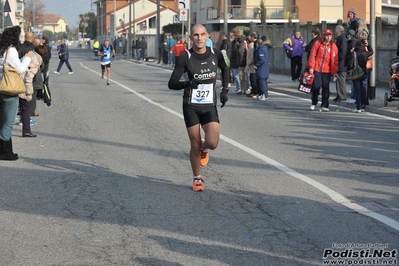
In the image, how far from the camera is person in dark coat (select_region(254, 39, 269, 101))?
22.1m

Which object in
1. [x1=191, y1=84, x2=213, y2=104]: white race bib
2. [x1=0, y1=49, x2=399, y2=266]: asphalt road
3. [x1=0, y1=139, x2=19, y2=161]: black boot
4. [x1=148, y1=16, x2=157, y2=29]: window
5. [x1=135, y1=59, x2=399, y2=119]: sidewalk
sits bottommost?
[x1=0, y1=49, x2=399, y2=266]: asphalt road

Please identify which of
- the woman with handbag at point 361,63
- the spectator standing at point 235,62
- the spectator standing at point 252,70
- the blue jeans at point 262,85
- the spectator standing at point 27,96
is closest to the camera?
the spectator standing at point 27,96

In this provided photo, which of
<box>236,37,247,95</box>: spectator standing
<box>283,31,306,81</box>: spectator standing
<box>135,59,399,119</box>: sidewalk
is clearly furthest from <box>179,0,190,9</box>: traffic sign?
<box>236,37,247,95</box>: spectator standing

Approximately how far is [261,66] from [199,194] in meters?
13.4

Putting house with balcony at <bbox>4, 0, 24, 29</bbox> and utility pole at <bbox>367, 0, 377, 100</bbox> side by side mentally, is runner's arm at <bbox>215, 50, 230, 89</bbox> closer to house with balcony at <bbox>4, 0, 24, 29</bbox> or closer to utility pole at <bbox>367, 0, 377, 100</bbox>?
utility pole at <bbox>367, 0, 377, 100</bbox>

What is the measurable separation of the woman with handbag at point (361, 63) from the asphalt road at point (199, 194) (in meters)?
1.48

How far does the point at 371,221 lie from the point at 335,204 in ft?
2.82

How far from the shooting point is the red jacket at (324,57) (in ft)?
58.3

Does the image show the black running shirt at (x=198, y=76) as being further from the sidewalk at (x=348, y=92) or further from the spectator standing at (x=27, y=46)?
the sidewalk at (x=348, y=92)

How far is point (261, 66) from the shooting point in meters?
22.2

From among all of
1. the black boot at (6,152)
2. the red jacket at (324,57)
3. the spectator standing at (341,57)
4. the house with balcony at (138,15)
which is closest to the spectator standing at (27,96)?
the black boot at (6,152)

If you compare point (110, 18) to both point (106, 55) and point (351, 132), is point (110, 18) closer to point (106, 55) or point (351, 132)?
point (106, 55)

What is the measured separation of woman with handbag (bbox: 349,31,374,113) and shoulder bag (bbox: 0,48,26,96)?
8685mm

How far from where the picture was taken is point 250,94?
927 inches
